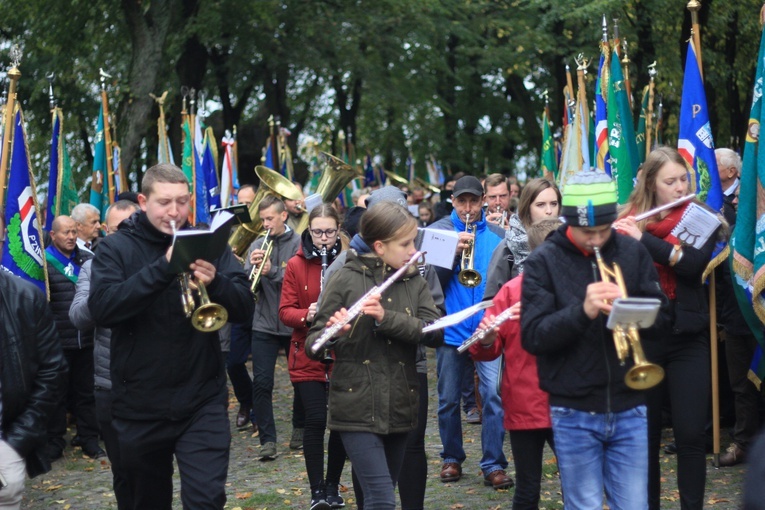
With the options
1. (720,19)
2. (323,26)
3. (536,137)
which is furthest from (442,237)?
(536,137)

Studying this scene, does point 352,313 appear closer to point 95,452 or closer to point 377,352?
point 377,352

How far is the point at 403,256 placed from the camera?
607cm

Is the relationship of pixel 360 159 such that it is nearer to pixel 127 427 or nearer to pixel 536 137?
pixel 536 137

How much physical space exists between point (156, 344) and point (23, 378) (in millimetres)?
696

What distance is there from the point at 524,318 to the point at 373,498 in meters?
1.36

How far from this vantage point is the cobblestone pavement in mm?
8102

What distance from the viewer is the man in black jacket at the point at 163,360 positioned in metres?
5.63

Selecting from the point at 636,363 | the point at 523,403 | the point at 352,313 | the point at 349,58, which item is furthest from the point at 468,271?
the point at 349,58

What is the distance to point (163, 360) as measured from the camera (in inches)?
222

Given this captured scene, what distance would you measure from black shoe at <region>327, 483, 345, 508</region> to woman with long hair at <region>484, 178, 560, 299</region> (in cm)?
187

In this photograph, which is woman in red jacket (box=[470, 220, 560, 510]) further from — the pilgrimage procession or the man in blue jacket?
the man in blue jacket

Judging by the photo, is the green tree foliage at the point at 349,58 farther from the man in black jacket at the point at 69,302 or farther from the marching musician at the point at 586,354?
the marching musician at the point at 586,354

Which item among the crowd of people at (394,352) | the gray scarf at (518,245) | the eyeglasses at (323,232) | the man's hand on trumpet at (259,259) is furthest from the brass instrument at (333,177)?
the gray scarf at (518,245)

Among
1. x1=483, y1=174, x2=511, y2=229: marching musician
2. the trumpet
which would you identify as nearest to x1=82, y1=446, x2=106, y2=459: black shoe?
x1=483, y1=174, x2=511, y2=229: marching musician
